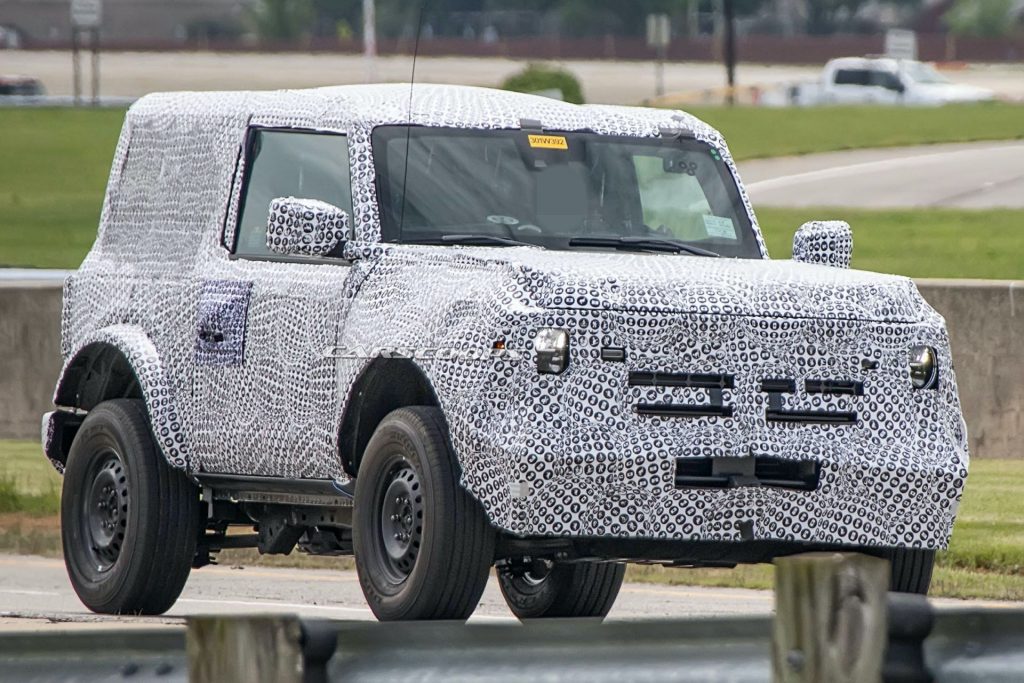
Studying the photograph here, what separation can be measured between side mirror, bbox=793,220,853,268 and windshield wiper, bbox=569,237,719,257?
0.36 metres

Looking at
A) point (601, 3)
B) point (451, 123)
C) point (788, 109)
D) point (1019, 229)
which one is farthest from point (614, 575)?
point (601, 3)

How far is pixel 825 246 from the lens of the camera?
9664 millimetres

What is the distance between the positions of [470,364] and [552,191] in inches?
62.9

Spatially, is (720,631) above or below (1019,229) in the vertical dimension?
above

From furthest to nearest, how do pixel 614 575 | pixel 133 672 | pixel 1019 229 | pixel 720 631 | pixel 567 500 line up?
pixel 1019 229, pixel 614 575, pixel 567 500, pixel 133 672, pixel 720 631

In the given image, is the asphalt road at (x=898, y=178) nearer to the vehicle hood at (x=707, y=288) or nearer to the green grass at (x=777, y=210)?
the green grass at (x=777, y=210)

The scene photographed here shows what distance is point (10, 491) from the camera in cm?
1545

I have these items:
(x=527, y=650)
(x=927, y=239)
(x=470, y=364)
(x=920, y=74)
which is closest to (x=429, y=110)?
(x=470, y=364)

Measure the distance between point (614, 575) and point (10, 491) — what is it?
6.09m

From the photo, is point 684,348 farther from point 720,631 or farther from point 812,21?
point 812,21

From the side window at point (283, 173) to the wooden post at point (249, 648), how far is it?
475cm

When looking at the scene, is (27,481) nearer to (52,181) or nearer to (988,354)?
(988,354)

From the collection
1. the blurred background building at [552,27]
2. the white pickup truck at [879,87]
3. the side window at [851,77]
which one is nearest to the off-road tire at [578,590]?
the white pickup truck at [879,87]

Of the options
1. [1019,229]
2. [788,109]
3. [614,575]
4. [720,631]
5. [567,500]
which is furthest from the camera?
[788,109]
